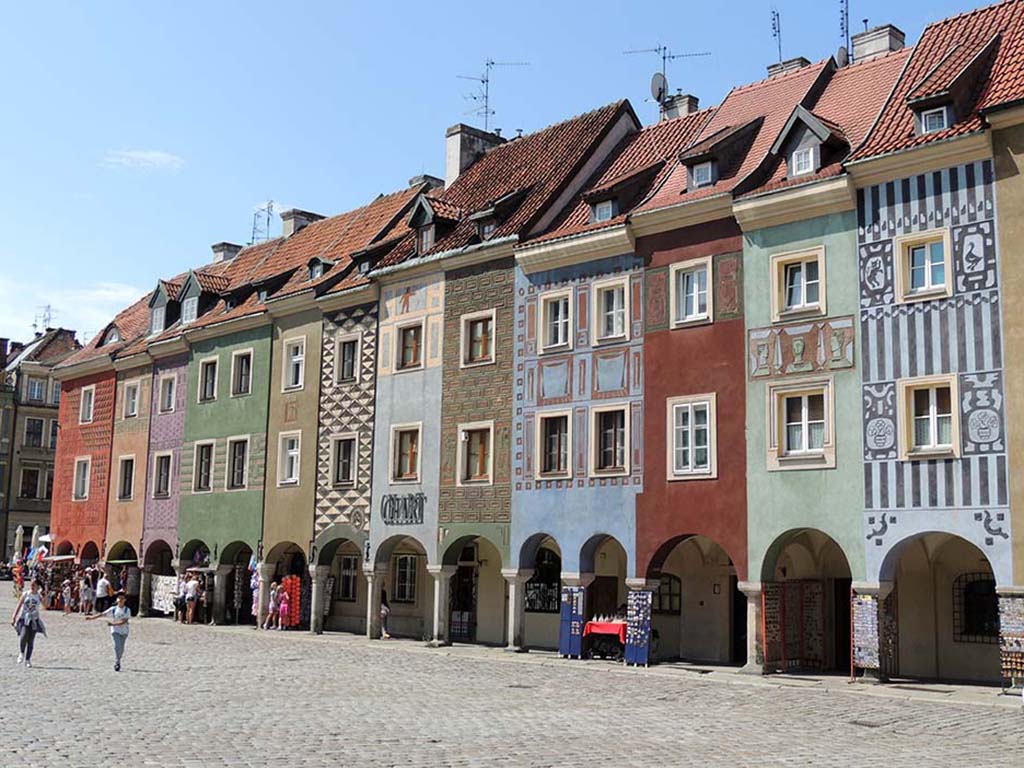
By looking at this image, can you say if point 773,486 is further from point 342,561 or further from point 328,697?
point 342,561

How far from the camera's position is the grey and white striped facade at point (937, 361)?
21.4m

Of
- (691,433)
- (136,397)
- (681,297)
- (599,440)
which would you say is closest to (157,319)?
(136,397)

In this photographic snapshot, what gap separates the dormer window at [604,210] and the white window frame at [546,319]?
1858 millimetres

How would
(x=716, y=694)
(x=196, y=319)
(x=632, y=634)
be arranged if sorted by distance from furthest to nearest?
(x=196, y=319), (x=632, y=634), (x=716, y=694)

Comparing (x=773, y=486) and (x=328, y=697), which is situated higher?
(x=773, y=486)

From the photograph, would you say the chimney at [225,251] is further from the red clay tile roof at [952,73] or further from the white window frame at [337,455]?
the red clay tile roof at [952,73]

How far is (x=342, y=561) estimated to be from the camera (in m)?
38.4

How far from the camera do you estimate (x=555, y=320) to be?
29.5m

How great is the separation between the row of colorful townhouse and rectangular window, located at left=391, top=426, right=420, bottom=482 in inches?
3.4

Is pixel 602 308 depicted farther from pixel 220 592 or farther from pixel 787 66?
pixel 220 592

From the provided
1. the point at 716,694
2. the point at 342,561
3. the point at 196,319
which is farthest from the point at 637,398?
the point at 196,319

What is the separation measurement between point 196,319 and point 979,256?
2898cm

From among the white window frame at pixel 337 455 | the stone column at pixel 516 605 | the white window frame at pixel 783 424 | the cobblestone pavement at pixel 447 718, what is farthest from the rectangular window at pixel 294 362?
the white window frame at pixel 783 424

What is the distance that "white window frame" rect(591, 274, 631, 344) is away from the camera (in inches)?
1088
